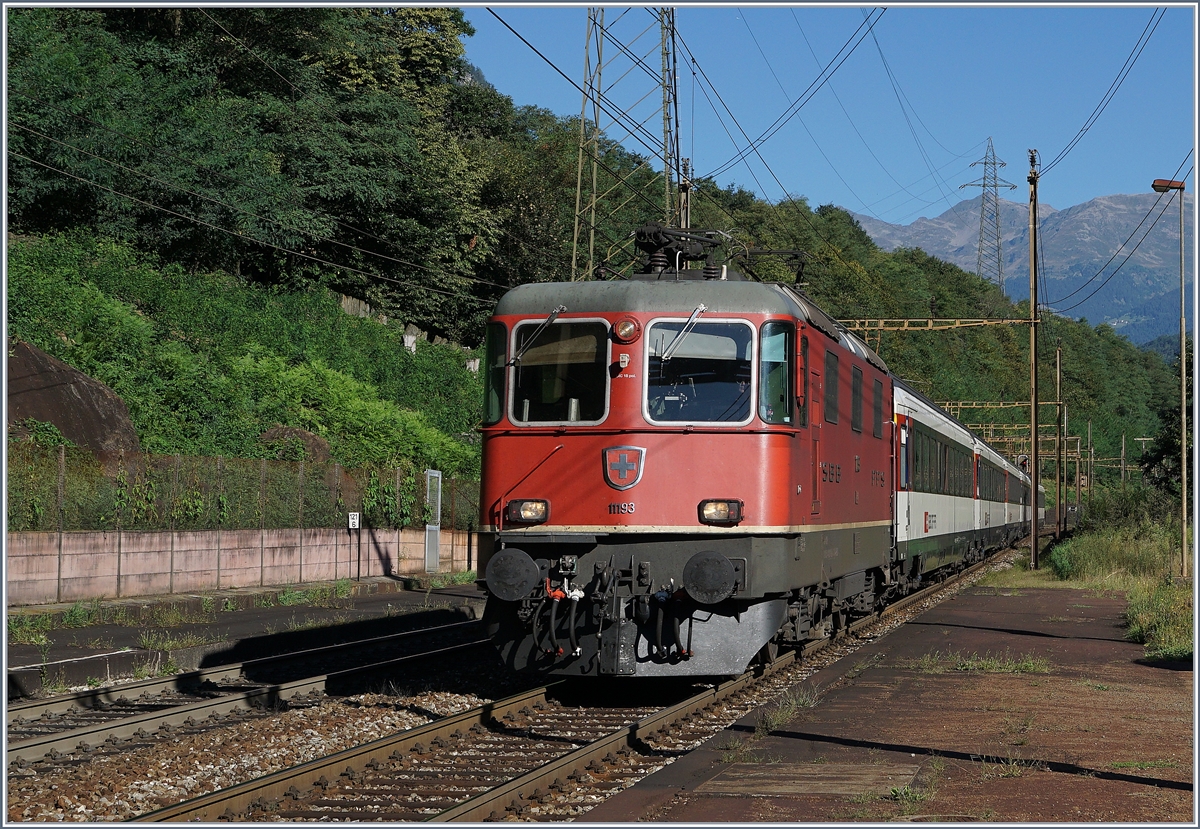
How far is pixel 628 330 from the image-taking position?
433 inches

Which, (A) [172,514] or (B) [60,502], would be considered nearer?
(B) [60,502]

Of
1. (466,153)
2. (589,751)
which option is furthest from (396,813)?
(466,153)

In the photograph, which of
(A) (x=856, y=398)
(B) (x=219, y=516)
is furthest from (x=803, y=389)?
(B) (x=219, y=516)

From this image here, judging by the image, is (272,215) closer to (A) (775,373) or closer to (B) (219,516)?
(B) (219,516)

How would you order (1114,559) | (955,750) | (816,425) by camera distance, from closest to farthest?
(955,750), (816,425), (1114,559)

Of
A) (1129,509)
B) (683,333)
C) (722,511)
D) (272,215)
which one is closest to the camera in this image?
(722,511)

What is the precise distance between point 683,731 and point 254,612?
1172 cm

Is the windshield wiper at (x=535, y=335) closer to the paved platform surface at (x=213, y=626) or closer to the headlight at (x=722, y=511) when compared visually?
the headlight at (x=722, y=511)

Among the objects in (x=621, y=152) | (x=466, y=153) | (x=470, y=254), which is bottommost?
(x=470, y=254)

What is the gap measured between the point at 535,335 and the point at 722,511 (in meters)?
2.34

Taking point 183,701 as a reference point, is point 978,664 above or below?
above

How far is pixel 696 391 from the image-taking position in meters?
11.0

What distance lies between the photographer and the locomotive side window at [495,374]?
11.4 m

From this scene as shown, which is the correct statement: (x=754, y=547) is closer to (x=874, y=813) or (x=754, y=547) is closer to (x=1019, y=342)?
(x=874, y=813)
